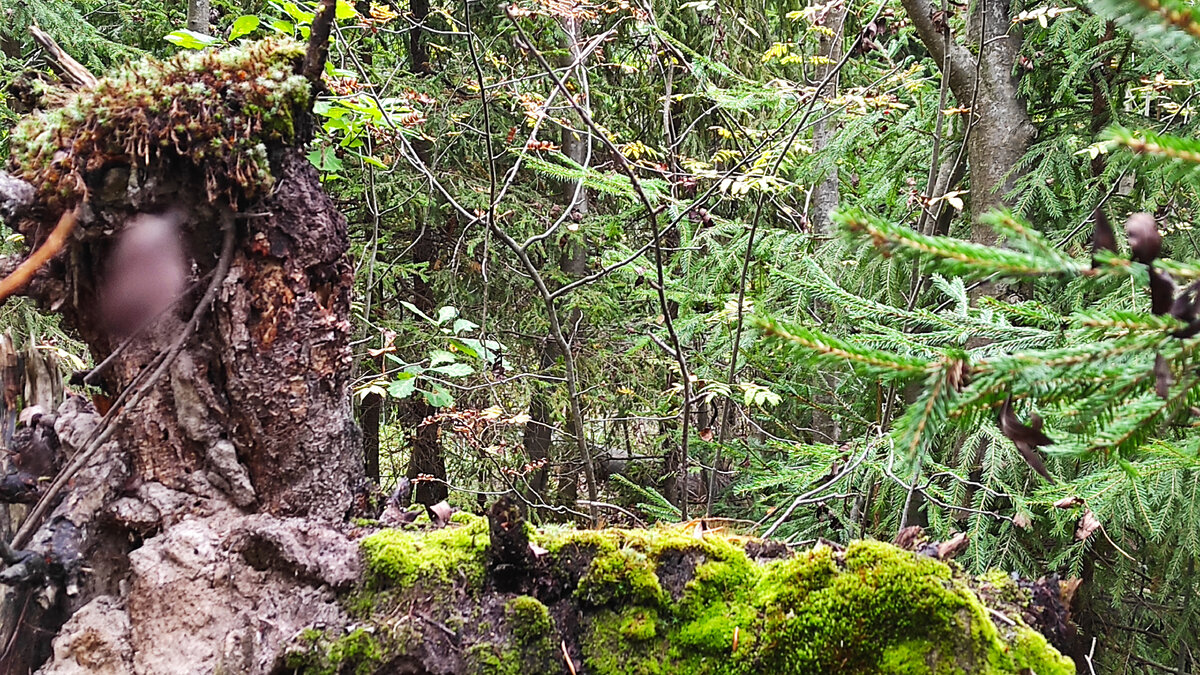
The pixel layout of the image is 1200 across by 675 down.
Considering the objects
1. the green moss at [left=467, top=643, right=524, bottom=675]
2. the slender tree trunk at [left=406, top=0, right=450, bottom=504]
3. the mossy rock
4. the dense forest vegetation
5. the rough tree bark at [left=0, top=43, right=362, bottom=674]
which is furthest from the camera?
the slender tree trunk at [left=406, top=0, right=450, bottom=504]

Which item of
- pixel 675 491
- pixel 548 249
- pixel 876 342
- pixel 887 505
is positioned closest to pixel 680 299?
pixel 887 505

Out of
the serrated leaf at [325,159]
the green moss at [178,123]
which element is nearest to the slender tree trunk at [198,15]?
the serrated leaf at [325,159]

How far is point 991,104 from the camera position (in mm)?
3193

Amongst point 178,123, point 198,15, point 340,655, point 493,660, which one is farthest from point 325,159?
point 493,660

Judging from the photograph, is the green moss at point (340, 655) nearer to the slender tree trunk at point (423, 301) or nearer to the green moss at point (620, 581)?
the green moss at point (620, 581)

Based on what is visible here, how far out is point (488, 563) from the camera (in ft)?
4.29

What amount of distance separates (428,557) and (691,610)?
50 centimetres

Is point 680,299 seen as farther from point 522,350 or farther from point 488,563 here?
point 488,563

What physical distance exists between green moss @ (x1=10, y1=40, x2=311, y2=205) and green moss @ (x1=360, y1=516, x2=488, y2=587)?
2.50ft

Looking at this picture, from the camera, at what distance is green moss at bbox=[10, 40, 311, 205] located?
1294 mm

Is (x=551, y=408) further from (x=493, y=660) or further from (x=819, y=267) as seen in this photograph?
(x=493, y=660)

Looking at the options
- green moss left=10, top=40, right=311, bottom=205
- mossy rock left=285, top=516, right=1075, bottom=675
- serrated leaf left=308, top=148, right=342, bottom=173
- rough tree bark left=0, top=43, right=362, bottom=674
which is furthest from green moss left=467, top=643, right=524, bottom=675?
serrated leaf left=308, top=148, right=342, bottom=173

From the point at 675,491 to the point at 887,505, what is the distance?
2.23 metres

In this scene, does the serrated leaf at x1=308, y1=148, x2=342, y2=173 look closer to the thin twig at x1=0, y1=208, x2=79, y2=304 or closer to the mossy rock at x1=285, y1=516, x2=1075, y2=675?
the thin twig at x1=0, y1=208, x2=79, y2=304
